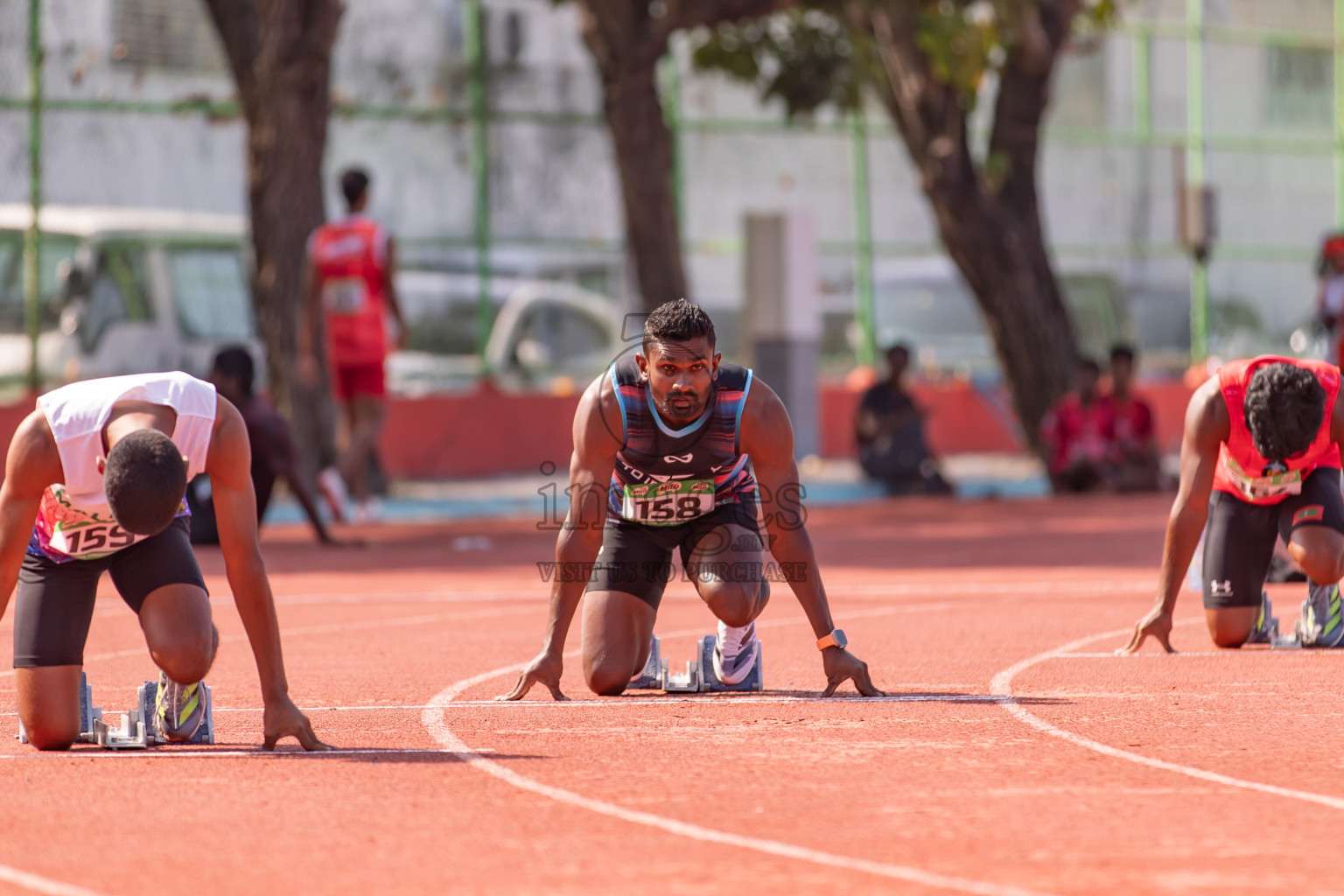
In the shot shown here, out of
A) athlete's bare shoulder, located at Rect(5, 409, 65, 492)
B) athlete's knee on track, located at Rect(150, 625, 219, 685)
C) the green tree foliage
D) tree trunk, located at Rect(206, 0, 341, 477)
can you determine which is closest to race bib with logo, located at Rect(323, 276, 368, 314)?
tree trunk, located at Rect(206, 0, 341, 477)

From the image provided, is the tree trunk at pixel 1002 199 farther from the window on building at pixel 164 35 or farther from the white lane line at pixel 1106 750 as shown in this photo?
the white lane line at pixel 1106 750

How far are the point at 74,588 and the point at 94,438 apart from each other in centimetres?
72

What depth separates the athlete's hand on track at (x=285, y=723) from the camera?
6.38 meters

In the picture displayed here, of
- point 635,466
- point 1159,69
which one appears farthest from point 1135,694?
point 1159,69

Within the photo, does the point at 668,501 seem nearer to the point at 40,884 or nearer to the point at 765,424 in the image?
the point at 765,424

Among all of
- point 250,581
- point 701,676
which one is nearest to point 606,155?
point 701,676

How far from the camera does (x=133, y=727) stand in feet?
22.4

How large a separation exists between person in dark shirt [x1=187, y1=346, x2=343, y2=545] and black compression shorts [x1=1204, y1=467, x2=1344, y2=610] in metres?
6.11

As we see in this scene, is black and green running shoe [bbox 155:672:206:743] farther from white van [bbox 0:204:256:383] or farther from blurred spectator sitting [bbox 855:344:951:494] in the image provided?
blurred spectator sitting [bbox 855:344:951:494]

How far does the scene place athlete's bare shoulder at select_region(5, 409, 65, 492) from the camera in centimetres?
645

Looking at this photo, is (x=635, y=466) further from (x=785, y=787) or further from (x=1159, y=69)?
(x=1159, y=69)

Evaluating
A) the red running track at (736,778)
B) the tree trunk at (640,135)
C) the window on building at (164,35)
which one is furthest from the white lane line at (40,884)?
the window on building at (164,35)

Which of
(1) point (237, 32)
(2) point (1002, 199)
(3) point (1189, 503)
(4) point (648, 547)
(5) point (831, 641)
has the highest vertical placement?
(1) point (237, 32)

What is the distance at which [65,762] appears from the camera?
657 centimetres
